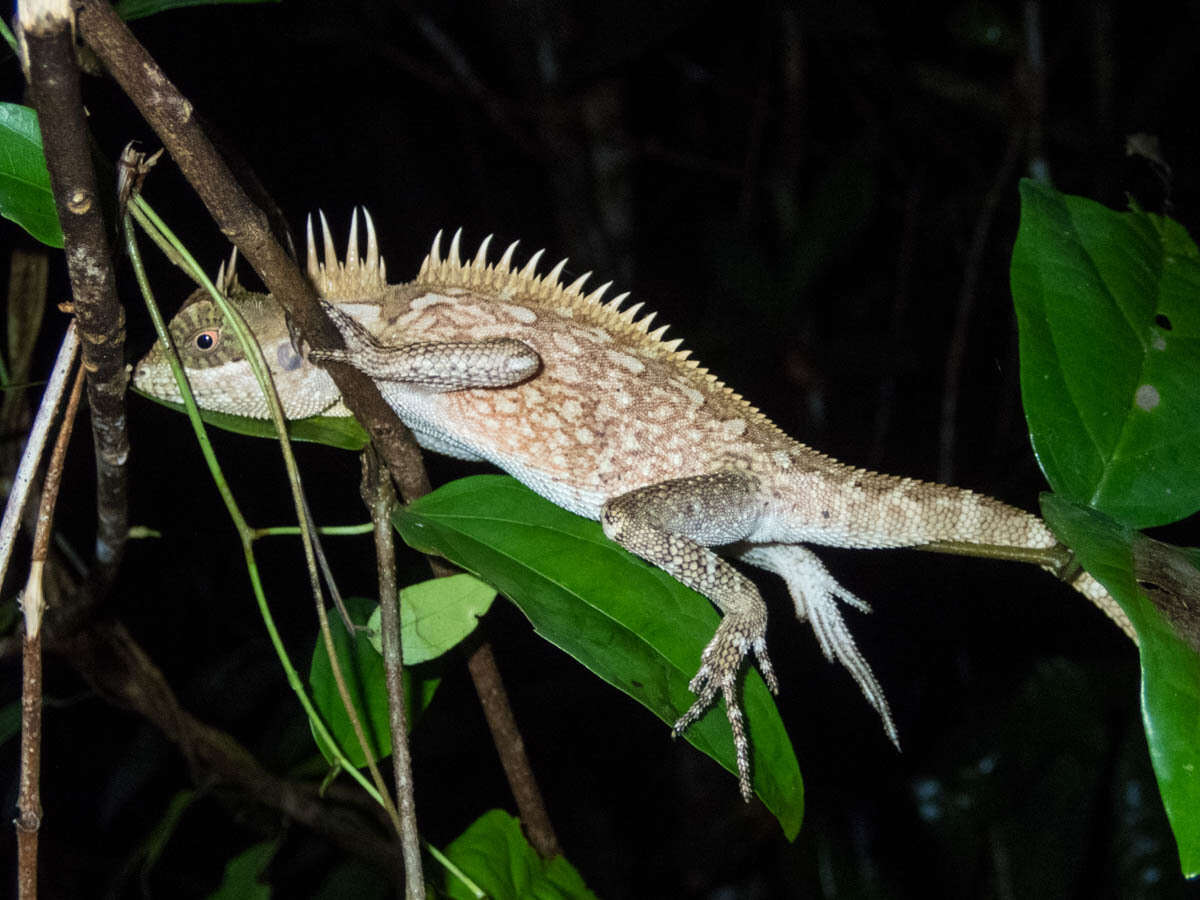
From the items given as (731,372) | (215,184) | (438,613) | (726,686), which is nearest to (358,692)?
(438,613)

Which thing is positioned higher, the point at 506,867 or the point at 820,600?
the point at 820,600

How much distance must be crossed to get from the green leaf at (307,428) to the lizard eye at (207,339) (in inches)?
8.8

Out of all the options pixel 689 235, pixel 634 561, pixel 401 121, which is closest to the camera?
pixel 634 561

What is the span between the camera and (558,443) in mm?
2268

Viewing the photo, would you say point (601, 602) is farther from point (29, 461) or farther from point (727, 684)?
point (29, 461)

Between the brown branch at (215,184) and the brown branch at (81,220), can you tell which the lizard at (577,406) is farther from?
the brown branch at (81,220)

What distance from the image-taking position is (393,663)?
1561 millimetres

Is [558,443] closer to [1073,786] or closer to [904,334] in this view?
[1073,786]

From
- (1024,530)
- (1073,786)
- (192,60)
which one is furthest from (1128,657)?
(192,60)

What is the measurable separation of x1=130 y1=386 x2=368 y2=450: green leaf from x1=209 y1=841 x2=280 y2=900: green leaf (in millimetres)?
1181

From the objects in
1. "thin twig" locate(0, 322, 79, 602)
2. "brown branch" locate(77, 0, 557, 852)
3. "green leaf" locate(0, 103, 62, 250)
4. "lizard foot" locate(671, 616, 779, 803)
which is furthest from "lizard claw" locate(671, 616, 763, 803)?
"green leaf" locate(0, 103, 62, 250)

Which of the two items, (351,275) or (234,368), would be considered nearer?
(234,368)

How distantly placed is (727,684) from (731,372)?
8.19ft

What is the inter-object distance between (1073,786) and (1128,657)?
64 centimetres
